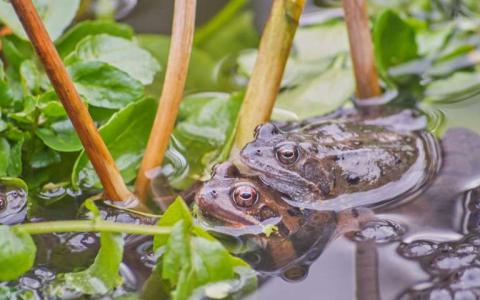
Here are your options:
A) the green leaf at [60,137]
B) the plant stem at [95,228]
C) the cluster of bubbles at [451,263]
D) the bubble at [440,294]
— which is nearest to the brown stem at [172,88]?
the green leaf at [60,137]

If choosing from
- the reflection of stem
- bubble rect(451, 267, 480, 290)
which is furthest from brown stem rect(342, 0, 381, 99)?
bubble rect(451, 267, 480, 290)

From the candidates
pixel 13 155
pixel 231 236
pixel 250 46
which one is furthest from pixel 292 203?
pixel 250 46

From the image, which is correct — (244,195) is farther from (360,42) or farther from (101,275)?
(360,42)

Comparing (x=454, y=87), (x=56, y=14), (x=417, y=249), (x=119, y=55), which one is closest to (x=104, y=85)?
(x=119, y=55)

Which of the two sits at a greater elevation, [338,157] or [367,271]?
[338,157]

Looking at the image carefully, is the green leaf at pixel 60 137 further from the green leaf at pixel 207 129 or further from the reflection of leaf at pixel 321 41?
the reflection of leaf at pixel 321 41

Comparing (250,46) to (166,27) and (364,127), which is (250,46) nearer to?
(166,27)
